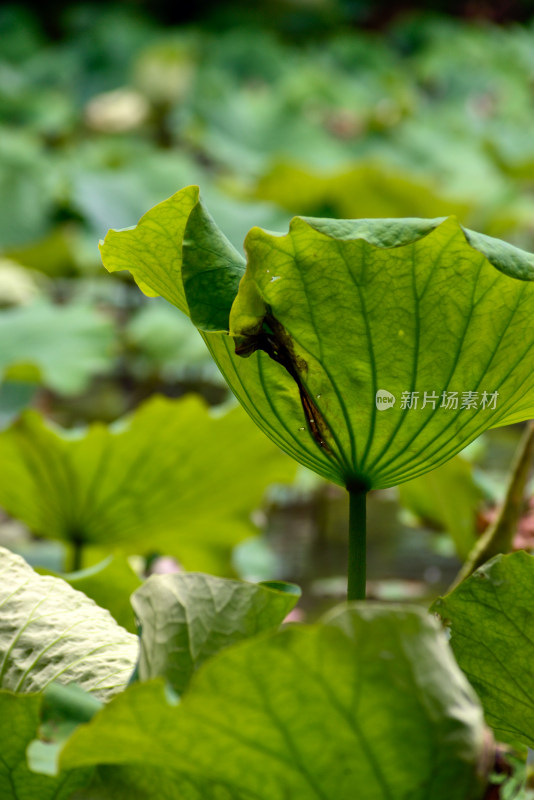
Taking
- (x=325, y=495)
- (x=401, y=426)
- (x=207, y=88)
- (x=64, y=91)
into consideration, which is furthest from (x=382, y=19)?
(x=401, y=426)

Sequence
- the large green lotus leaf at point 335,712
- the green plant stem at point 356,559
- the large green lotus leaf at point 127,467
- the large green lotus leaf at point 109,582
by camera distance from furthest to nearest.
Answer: the large green lotus leaf at point 127,467 < the large green lotus leaf at point 109,582 < the green plant stem at point 356,559 < the large green lotus leaf at point 335,712

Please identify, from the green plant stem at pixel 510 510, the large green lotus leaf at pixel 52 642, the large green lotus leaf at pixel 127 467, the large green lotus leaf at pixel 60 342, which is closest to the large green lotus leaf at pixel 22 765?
the large green lotus leaf at pixel 52 642

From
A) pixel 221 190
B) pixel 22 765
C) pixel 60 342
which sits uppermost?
pixel 221 190

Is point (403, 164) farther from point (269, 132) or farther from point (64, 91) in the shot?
point (64, 91)

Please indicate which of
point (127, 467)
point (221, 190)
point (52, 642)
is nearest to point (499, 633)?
point (52, 642)

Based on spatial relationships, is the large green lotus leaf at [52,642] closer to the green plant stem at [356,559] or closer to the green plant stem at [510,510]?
the green plant stem at [356,559]

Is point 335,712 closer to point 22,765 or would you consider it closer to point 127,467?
point 22,765
